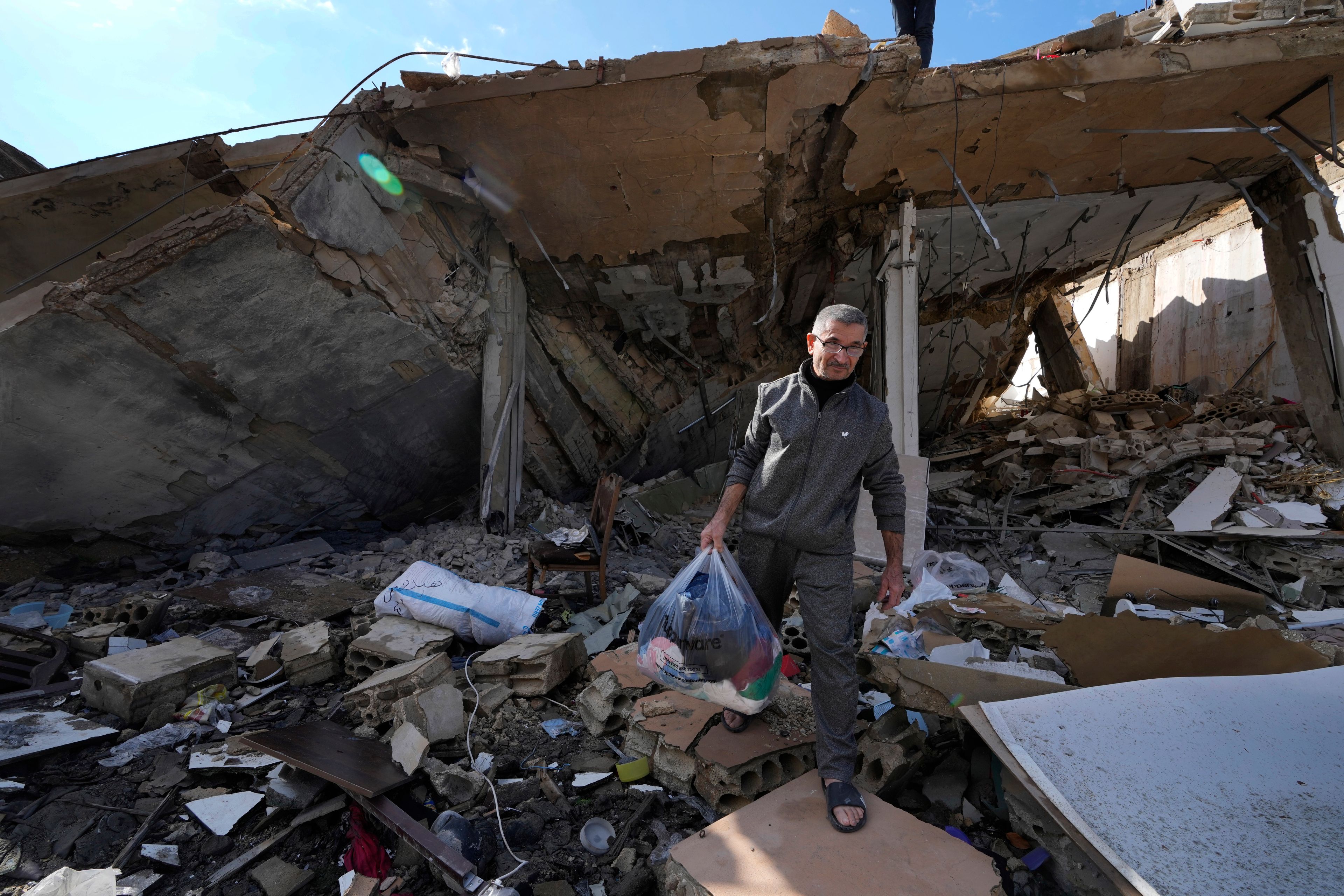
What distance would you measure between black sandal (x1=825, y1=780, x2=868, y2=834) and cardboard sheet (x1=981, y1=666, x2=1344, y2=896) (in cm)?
46

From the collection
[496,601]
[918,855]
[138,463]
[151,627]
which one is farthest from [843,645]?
[138,463]

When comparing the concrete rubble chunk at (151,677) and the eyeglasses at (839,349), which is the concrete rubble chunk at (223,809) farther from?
the eyeglasses at (839,349)

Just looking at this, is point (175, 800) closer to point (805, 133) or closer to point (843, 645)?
point (843, 645)

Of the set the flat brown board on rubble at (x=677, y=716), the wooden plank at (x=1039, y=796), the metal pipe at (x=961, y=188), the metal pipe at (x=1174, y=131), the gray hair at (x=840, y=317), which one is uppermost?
the metal pipe at (x=1174, y=131)

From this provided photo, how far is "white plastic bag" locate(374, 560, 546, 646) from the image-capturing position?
3.38 meters

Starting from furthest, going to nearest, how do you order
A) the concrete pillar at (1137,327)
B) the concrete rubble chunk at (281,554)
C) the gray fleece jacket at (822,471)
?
the concrete pillar at (1137,327) < the concrete rubble chunk at (281,554) < the gray fleece jacket at (822,471)

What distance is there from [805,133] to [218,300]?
14.2ft

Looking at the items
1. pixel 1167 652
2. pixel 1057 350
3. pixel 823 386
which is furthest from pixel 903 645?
pixel 1057 350

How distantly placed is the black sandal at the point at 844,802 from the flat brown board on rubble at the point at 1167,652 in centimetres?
106

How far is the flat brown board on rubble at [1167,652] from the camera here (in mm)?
2258

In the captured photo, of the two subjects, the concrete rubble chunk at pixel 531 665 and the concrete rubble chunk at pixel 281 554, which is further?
the concrete rubble chunk at pixel 281 554

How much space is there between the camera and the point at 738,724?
2268 millimetres

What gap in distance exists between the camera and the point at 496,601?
11.4ft

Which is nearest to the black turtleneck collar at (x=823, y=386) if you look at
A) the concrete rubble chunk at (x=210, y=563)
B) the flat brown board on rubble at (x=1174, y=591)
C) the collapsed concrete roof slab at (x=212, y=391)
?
the flat brown board on rubble at (x=1174, y=591)
